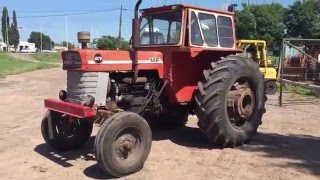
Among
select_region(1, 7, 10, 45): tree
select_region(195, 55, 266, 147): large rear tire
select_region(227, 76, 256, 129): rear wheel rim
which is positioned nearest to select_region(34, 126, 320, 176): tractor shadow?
select_region(195, 55, 266, 147): large rear tire

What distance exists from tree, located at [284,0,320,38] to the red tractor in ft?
149

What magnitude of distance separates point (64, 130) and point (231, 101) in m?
2.88

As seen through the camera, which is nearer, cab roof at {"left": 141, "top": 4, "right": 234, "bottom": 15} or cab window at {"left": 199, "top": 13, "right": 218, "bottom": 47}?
cab roof at {"left": 141, "top": 4, "right": 234, "bottom": 15}

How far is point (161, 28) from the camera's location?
28.1 ft

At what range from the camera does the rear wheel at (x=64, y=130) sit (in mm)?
7664

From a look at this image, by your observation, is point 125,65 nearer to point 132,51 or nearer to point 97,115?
point 132,51

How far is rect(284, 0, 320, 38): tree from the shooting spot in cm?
5259

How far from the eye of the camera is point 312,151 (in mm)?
8062

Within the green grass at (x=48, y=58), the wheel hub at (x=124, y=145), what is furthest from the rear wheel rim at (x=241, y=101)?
the green grass at (x=48, y=58)

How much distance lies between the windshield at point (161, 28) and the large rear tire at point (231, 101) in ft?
3.01

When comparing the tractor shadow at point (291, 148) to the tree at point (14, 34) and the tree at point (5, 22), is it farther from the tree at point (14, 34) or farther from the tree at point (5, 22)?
the tree at point (14, 34)

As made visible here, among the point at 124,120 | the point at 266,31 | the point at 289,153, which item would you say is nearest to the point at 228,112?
the point at 289,153

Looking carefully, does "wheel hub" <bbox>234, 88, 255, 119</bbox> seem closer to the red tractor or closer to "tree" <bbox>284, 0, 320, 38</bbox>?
the red tractor

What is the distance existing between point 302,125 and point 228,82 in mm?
3435
